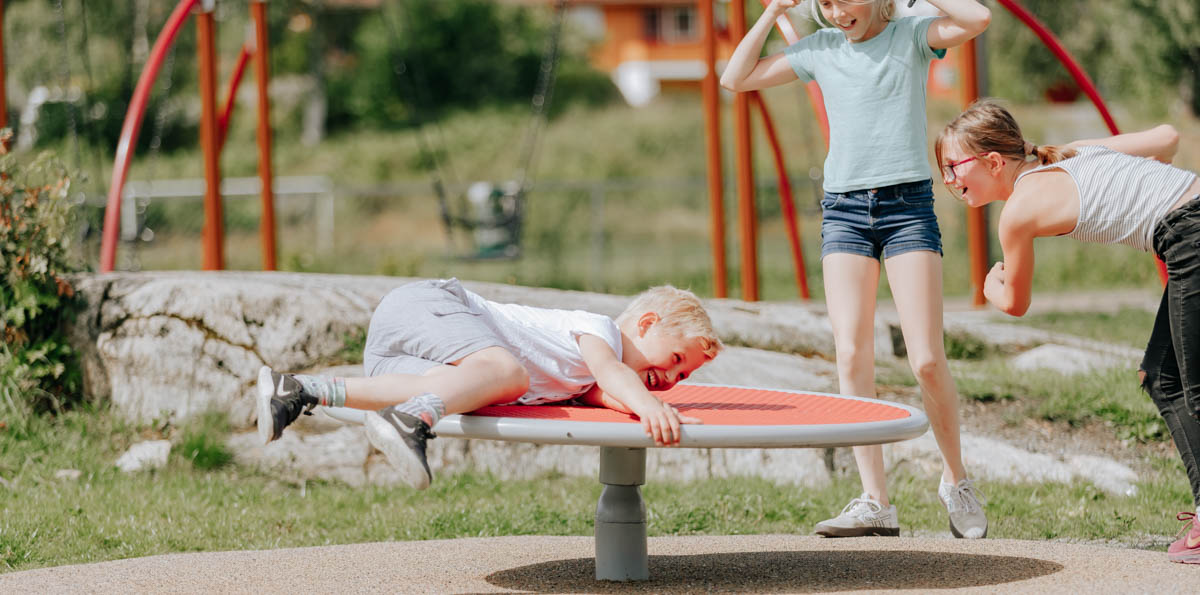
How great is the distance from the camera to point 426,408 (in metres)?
3.05

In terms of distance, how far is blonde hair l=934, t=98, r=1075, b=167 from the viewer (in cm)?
349

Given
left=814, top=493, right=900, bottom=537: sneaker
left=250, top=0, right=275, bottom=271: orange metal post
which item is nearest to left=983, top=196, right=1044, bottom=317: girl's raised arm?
left=814, top=493, right=900, bottom=537: sneaker

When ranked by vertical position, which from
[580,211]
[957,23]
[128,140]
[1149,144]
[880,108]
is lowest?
[580,211]

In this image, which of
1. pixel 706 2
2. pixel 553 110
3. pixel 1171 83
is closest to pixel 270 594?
pixel 706 2

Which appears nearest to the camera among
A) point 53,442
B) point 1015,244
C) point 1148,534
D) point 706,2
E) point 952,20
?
point 1015,244

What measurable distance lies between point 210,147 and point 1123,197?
19.2ft

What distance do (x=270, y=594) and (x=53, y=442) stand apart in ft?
8.32

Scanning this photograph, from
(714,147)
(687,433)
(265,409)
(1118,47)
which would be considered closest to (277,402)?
(265,409)

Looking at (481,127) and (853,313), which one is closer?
(853,313)

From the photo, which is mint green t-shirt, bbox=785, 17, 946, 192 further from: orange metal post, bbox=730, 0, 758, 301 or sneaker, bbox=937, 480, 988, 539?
orange metal post, bbox=730, 0, 758, 301

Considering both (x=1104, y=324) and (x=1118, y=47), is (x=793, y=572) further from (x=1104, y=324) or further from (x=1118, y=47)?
(x=1118, y=47)

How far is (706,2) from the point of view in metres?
7.77

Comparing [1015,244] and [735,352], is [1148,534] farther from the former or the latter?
[735,352]

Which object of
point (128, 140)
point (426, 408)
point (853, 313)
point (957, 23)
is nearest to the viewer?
point (426, 408)
